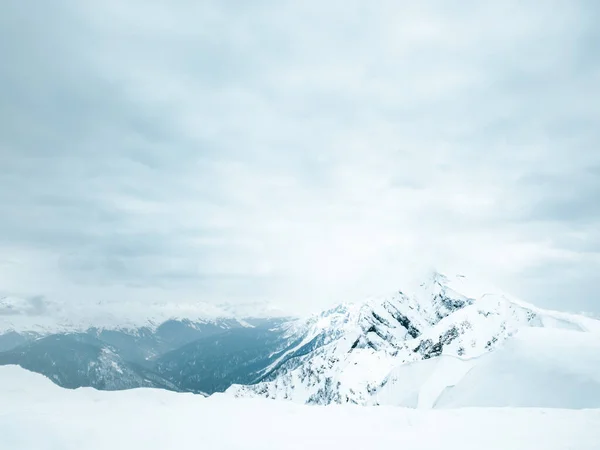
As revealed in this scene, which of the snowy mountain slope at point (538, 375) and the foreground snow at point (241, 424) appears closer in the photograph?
the foreground snow at point (241, 424)

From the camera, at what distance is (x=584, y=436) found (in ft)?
42.5

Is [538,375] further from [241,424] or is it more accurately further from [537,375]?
[241,424]

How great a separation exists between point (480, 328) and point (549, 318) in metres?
104

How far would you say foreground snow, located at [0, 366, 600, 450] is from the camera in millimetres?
10547

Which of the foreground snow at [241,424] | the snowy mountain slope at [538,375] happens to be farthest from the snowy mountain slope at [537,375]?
the foreground snow at [241,424]

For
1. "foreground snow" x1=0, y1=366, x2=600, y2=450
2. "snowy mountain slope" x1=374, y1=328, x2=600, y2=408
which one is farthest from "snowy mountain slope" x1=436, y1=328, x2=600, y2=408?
"foreground snow" x1=0, y1=366, x2=600, y2=450

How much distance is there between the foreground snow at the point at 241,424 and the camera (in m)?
10.5

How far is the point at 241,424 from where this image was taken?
41.4 feet

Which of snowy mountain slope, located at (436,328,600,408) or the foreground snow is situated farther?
snowy mountain slope, located at (436,328,600,408)

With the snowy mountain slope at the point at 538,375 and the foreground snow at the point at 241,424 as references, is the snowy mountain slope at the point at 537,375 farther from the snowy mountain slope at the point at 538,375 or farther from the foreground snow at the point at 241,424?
the foreground snow at the point at 241,424

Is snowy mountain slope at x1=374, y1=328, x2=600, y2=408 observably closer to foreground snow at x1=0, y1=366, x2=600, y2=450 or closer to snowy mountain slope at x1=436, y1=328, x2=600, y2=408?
snowy mountain slope at x1=436, y1=328, x2=600, y2=408

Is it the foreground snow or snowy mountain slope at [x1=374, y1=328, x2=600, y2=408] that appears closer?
the foreground snow

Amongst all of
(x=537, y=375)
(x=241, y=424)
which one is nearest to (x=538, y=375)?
(x=537, y=375)

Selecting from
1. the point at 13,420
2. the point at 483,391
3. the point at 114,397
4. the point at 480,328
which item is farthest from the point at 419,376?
the point at 480,328
